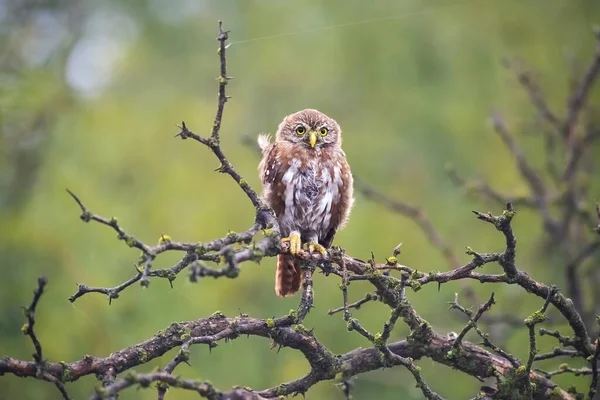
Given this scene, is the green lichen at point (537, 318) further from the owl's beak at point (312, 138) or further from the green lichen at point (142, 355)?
the owl's beak at point (312, 138)

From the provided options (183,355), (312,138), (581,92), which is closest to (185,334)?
(183,355)

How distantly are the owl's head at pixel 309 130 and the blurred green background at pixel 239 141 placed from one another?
1.79 m

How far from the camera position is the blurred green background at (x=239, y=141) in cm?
660

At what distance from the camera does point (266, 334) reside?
2.94 m

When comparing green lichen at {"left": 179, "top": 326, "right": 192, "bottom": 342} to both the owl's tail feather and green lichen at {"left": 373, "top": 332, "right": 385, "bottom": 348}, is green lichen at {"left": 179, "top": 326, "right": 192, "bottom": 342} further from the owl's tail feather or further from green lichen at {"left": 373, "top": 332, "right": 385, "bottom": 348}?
the owl's tail feather

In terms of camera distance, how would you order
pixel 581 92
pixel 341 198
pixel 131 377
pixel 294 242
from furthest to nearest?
pixel 581 92 → pixel 341 198 → pixel 294 242 → pixel 131 377

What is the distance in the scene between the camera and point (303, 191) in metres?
4.26

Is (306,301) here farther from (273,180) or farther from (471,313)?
(273,180)

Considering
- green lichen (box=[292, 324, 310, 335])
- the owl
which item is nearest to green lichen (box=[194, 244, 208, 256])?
green lichen (box=[292, 324, 310, 335])

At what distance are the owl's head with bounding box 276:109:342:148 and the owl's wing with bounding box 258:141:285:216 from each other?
224mm

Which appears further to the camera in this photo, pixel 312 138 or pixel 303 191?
pixel 312 138

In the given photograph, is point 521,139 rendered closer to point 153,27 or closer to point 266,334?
point 153,27

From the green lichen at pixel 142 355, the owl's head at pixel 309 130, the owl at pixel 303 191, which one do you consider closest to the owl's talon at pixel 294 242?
the owl at pixel 303 191

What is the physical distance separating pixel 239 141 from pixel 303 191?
298cm
